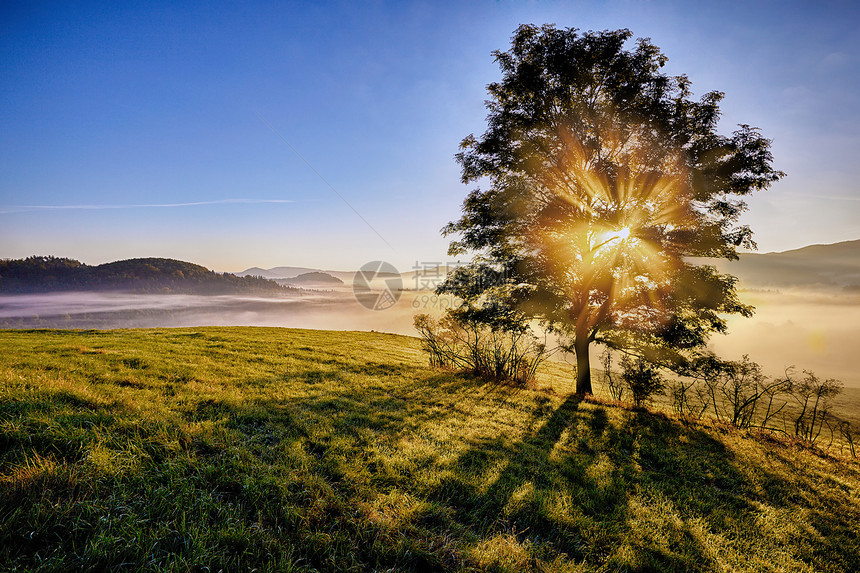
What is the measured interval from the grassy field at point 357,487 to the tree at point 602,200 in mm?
5143

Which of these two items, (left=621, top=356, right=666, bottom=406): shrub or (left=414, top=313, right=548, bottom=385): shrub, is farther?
(left=414, top=313, right=548, bottom=385): shrub

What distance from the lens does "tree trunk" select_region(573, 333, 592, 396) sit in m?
13.8

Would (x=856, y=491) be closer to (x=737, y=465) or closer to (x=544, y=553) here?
(x=737, y=465)

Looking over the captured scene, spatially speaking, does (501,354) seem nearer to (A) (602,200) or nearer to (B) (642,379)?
Answer: (B) (642,379)

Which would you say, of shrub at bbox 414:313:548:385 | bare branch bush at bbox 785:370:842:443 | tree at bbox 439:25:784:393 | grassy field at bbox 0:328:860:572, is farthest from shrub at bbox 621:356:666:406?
bare branch bush at bbox 785:370:842:443

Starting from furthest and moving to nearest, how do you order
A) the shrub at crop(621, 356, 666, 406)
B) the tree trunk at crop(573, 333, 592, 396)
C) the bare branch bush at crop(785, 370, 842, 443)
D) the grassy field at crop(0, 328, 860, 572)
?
the tree trunk at crop(573, 333, 592, 396), the shrub at crop(621, 356, 666, 406), the bare branch bush at crop(785, 370, 842, 443), the grassy field at crop(0, 328, 860, 572)

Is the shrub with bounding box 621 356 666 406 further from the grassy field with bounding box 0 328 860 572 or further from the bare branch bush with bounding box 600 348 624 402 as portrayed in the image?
the grassy field with bounding box 0 328 860 572

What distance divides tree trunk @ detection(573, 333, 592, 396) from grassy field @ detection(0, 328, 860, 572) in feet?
16.5

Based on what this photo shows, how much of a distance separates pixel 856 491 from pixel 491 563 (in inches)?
386

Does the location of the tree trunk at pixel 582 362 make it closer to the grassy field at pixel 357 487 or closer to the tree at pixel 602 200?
the tree at pixel 602 200

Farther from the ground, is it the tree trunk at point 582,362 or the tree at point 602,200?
the tree at point 602,200

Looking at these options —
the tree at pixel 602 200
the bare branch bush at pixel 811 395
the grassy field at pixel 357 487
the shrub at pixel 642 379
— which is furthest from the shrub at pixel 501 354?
the bare branch bush at pixel 811 395

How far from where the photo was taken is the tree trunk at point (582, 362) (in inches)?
544

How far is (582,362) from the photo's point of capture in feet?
46.6
